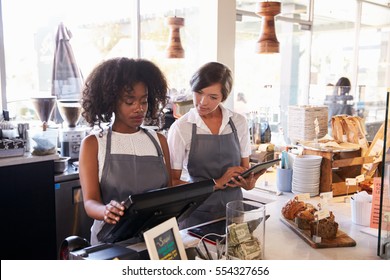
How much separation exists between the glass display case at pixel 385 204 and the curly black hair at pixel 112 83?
890 mm

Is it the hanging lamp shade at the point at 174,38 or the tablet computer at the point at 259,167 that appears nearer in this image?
the tablet computer at the point at 259,167

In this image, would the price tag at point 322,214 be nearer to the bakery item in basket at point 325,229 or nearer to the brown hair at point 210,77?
the bakery item in basket at point 325,229

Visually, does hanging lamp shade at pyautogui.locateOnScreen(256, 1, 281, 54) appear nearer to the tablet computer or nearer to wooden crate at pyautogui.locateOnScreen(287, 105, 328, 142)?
wooden crate at pyautogui.locateOnScreen(287, 105, 328, 142)

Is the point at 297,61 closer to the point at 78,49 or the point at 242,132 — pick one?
the point at 78,49

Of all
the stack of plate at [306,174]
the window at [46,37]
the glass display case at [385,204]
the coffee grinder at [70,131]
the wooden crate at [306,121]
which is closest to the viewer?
the glass display case at [385,204]

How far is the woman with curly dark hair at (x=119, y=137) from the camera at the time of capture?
5.65ft

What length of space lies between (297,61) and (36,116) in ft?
12.5

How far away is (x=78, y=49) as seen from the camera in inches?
158

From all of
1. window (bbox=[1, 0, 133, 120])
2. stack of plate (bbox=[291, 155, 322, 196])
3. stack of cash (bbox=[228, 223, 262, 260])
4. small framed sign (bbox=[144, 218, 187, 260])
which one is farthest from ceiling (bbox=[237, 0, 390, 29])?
small framed sign (bbox=[144, 218, 187, 260])

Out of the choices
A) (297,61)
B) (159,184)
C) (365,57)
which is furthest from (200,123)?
(365,57)

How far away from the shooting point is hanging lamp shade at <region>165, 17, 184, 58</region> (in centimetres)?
398

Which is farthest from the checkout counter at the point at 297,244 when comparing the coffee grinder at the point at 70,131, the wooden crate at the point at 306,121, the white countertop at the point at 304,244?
the coffee grinder at the point at 70,131

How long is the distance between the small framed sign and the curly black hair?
71cm
